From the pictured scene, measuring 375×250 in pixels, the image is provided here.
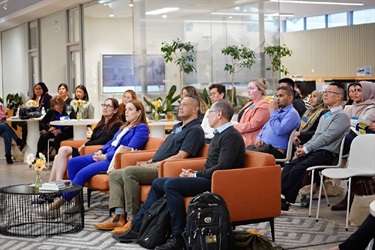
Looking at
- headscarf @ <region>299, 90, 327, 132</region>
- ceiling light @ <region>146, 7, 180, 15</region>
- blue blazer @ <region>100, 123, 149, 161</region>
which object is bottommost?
blue blazer @ <region>100, 123, 149, 161</region>

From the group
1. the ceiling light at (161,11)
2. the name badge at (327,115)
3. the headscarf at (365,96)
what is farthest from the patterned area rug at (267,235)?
the ceiling light at (161,11)

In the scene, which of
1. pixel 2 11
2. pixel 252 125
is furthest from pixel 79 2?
pixel 252 125

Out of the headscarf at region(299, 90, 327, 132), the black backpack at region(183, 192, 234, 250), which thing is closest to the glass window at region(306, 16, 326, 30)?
the headscarf at region(299, 90, 327, 132)

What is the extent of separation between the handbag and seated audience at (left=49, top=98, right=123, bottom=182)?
4224 millimetres

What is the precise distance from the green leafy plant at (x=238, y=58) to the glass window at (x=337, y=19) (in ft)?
29.6

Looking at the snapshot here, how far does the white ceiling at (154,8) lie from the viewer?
14.1 m

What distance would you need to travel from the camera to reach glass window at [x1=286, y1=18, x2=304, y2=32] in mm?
23938

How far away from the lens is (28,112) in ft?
41.1

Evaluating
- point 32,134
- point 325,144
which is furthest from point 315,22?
point 325,144

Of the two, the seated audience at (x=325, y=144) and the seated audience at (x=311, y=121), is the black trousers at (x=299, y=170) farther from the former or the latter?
the seated audience at (x=311, y=121)

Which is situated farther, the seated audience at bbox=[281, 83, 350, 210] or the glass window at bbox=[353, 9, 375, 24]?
the glass window at bbox=[353, 9, 375, 24]

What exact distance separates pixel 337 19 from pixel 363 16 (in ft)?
4.41

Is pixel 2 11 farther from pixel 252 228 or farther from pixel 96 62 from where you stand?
pixel 252 228

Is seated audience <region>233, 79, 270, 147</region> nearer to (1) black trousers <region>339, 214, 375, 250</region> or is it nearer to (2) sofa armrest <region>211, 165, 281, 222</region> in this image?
(2) sofa armrest <region>211, 165, 281, 222</region>
